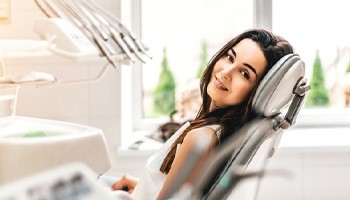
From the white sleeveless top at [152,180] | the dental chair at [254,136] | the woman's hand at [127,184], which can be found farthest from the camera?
the woman's hand at [127,184]

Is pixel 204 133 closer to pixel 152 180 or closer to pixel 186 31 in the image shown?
pixel 152 180

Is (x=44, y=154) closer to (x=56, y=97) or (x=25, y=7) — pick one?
(x=25, y=7)

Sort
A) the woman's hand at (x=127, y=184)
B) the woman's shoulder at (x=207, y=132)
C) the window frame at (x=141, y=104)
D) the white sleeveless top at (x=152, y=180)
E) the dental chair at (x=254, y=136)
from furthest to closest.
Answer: the window frame at (x=141, y=104)
the woman's hand at (x=127, y=184)
the white sleeveless top at (x=152, y=180)
the woman's shoulder at (x=207, y=132)
the dental chair at (x=254, y=136)

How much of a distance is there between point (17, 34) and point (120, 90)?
373 millimetres

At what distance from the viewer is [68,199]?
401 millimetres

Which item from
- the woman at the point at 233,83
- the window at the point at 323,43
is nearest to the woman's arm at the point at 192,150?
the woman at the point at 233,83

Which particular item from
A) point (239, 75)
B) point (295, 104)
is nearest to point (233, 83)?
point (239, 75)

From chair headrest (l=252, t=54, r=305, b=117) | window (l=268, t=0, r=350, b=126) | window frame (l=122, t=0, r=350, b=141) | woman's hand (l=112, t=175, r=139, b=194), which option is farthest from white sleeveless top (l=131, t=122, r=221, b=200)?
window (l=268, t=0, r=350, b=126)

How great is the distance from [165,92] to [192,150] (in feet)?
3.25

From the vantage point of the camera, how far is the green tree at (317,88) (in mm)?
1992

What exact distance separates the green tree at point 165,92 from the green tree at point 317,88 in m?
0.47

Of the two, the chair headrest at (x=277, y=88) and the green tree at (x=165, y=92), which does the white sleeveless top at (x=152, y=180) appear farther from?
the green tree at (x=165, y=92)

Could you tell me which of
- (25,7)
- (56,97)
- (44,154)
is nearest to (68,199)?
(44,154)

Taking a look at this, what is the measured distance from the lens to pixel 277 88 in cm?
71
